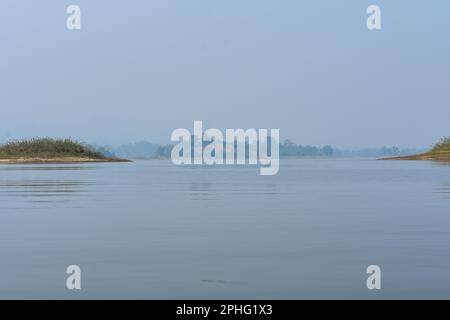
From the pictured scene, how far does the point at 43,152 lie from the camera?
180 meters

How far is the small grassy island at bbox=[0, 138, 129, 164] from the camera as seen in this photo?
6865 inches

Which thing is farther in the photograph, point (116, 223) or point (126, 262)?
point (116, 223)

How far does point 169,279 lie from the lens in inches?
639

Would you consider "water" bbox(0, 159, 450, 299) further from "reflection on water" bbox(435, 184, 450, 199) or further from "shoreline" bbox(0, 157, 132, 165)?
"shoreline" bbox(0, 157, 132, 165)

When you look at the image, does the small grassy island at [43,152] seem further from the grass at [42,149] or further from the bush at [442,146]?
the bush at [442,146]

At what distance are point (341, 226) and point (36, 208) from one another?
49.8ft

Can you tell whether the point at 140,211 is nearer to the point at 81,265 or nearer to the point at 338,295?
the point at 81,265

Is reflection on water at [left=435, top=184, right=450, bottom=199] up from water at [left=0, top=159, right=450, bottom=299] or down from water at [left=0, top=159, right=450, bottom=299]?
up

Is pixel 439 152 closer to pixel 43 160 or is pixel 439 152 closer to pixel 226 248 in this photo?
pixel 43 160

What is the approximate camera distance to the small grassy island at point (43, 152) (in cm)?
17438

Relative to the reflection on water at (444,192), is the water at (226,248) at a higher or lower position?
lower

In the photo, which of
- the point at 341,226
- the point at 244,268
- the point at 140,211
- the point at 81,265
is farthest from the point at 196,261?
the point at 140,211

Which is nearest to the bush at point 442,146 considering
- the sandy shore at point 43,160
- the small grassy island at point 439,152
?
the small grassy island at point 439,152

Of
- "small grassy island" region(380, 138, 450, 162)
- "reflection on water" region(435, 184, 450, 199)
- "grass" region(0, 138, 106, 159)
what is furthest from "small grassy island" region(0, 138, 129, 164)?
"reflection on water" region(435, 184, 450, 199)
